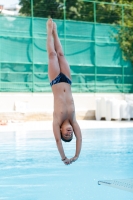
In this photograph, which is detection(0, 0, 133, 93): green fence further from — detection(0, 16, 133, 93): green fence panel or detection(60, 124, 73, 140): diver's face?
detection(60, 124, 73, 140): diver's face

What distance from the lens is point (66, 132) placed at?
5.99m

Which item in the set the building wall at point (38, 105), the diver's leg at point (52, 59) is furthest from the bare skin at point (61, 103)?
the building wall at point (38, 105)

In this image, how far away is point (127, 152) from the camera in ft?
32.0

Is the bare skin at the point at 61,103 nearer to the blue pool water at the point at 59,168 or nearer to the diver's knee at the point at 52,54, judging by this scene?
the diver's knee at the point at 52,54

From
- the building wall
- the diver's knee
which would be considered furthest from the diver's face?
the building wall

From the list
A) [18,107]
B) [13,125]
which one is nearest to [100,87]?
[18,107]

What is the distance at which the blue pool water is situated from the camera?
5.82 meters

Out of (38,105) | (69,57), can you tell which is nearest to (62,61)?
(38,105)

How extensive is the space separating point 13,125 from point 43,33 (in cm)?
549

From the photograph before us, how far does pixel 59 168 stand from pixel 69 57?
1297cm

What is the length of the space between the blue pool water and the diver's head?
635 mm

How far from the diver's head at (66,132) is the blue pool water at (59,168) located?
2.08ft

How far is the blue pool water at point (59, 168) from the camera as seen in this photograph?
19.1ft

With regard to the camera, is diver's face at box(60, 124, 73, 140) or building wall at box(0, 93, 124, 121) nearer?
diver's face at box(60, 124, 73, 140)
